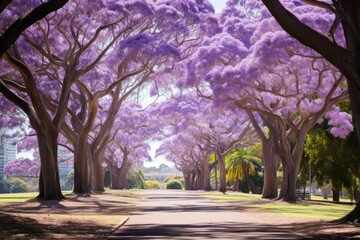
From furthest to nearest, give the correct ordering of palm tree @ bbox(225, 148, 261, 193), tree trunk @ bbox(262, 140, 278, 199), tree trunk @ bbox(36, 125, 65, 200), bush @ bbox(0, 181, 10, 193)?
bush @ bbox(0, 181, 10, 193), palm tree @ bbox(225, 148, 261, 193), tree trunk @ bbox(262, 140, 278, 199), tree trunk @ bbox(36, 125, 65, 200)

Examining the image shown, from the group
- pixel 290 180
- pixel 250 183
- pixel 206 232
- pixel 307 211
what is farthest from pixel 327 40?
pixel 250 183

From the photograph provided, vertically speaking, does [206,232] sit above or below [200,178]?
below

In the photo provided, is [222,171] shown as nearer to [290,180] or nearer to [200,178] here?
[200,178]

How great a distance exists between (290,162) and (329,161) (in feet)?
31.9

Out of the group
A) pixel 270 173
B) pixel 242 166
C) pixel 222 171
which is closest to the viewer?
pixel 270 173

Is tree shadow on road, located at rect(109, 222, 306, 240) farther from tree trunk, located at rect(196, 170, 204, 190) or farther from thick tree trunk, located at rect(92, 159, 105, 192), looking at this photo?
tree trunk, located at rect(196, 170, 204, 190)

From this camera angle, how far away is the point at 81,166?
42.4 metres

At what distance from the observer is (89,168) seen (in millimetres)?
45844

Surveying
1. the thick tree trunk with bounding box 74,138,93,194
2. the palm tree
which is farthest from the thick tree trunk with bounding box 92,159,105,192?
the palm tree

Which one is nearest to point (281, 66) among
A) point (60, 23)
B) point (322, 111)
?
point (322, 111)

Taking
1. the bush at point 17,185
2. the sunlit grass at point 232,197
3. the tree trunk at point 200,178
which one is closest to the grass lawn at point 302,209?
the sunlit grass at point 232,197

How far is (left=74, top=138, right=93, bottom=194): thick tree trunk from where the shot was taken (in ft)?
137

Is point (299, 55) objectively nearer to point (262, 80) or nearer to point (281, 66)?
point (281, 66)

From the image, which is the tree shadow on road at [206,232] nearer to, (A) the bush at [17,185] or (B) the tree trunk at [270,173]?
(B) the tree trunk at [270,173]
